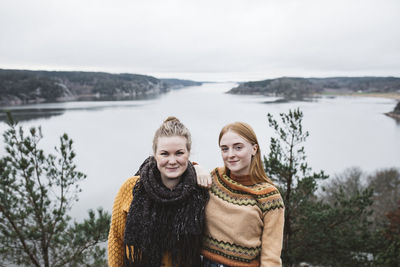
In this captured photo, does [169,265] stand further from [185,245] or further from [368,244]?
[368,244]

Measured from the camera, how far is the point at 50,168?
20.1 ft

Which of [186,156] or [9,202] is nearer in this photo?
[186,156]

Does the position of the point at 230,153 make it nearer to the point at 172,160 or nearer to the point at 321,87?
the point at 172,160

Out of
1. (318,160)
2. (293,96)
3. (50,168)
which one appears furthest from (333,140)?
(293,96)

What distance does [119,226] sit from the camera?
205 cm

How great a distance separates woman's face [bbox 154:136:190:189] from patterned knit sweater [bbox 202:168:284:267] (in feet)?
1.08

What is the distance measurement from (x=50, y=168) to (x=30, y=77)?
9697 cm

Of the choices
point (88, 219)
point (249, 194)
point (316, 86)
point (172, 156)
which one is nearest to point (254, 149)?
point (249, 194)

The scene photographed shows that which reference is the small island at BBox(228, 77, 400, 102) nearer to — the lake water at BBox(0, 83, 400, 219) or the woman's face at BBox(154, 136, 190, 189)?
the lake water at BBox(0, 83, 400, 219)

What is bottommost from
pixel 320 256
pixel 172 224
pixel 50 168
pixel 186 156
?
pixel 320 256

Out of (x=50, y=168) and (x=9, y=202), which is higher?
(x=50, y=168)

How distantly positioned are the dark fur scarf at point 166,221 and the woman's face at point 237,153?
287mm

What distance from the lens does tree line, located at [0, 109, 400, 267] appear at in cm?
571

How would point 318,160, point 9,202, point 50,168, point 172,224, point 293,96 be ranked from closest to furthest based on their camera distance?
point 172,224 → point 9,202 → point 50,168 → point 318,160 → point 293,96
